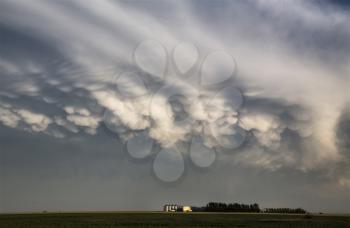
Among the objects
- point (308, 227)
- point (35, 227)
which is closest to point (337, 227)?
point (308, 227)

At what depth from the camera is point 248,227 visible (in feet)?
281

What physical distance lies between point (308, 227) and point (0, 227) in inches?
2555

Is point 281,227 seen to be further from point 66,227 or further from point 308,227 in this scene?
point 66,227

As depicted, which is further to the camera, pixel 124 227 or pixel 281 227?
pixel 281 227

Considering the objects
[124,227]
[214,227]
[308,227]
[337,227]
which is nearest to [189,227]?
[214,227]

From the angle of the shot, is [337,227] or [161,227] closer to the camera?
[161,227]

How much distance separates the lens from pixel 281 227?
89.4 meters

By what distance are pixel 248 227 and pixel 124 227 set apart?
25185mm

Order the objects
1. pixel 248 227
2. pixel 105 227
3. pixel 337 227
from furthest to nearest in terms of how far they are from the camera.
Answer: pixel 337 227 < pixel 248 227 < pixel 105 227

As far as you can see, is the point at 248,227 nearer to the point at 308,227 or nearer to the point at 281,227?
the point at 281,227

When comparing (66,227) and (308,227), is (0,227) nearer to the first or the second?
(66,227)

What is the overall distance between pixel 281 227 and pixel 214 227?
15.9 m

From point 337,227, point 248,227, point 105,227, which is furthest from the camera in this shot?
point 337,227

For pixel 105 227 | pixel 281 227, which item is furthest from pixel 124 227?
pixel 281 227
